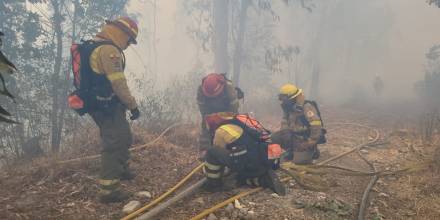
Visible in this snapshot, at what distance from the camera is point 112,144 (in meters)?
4.64

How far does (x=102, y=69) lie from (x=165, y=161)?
219 centimetres

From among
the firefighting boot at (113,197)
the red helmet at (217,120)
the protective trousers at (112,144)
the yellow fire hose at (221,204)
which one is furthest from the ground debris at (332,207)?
the protective trousers at (112,144)

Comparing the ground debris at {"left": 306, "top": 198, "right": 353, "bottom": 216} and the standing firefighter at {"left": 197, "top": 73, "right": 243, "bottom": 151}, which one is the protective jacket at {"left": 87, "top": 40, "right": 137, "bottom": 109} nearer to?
the standing firefighter at {"left": 197, "top": 73, "right": 243, "bottom": 151}

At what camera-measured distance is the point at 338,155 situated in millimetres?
7359

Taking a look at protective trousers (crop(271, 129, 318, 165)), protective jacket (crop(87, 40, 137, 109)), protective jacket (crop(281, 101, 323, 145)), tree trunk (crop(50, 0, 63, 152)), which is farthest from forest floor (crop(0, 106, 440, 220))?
tree trunk (crop(50, 0, 63, 152))

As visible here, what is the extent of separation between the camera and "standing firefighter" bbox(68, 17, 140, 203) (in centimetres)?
447

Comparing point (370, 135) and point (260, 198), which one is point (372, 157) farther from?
point (260, 198)

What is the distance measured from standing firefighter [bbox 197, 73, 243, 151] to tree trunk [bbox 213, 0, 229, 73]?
8131 mm

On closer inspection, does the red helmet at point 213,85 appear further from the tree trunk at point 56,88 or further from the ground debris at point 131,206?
the tree trunk at point 56,88

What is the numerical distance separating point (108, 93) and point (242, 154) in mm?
1859

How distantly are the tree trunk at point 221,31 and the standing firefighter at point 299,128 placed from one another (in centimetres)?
863

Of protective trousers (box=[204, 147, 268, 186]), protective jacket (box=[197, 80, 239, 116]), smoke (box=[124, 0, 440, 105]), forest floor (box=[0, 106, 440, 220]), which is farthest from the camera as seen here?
smoke (box=[124, 0, 440, 105])

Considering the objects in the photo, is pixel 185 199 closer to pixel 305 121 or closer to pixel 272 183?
pixel 272 183

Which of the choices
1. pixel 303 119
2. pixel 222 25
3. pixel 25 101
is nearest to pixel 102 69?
pixel 303 119
